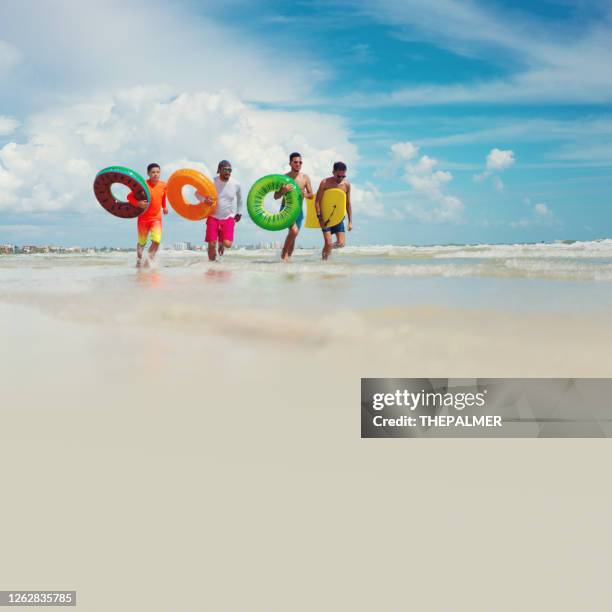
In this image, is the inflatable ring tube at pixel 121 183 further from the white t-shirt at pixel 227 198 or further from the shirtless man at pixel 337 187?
the shirtless man at pixel 337 187

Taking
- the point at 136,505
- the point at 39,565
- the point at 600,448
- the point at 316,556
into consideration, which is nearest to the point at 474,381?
the point at 600,448

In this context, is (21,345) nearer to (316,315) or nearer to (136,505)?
(316,315)

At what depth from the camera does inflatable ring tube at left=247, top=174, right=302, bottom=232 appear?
10326 millimetres

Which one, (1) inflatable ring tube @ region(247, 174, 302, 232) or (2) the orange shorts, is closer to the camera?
(2) the orange shorts

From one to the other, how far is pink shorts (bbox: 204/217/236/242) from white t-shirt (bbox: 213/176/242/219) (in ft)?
0.29

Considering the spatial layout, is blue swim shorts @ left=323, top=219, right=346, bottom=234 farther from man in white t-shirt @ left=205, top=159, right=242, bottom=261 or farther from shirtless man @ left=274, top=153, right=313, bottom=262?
man in white t-shirt @ left=205, top=159, right=242, bottom=261

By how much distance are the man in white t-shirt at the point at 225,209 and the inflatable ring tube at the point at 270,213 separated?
1.45 feet

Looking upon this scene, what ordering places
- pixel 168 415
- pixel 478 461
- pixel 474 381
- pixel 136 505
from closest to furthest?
pixel 136 505, pixel 478 461, pixel 168 415, pixel 474 381

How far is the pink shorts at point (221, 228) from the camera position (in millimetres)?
10359

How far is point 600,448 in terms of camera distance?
194cm

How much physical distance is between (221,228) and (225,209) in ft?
1.14

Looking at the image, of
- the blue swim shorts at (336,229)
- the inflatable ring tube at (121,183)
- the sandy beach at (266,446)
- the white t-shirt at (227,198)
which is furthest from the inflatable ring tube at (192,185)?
the sandy beach at (266,446)

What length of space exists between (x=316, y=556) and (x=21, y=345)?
2.40 m

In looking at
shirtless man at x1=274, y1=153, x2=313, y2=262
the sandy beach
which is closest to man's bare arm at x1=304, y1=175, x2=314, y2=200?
shirtless man at x1=274, y1=153, x2=313, y2=262
